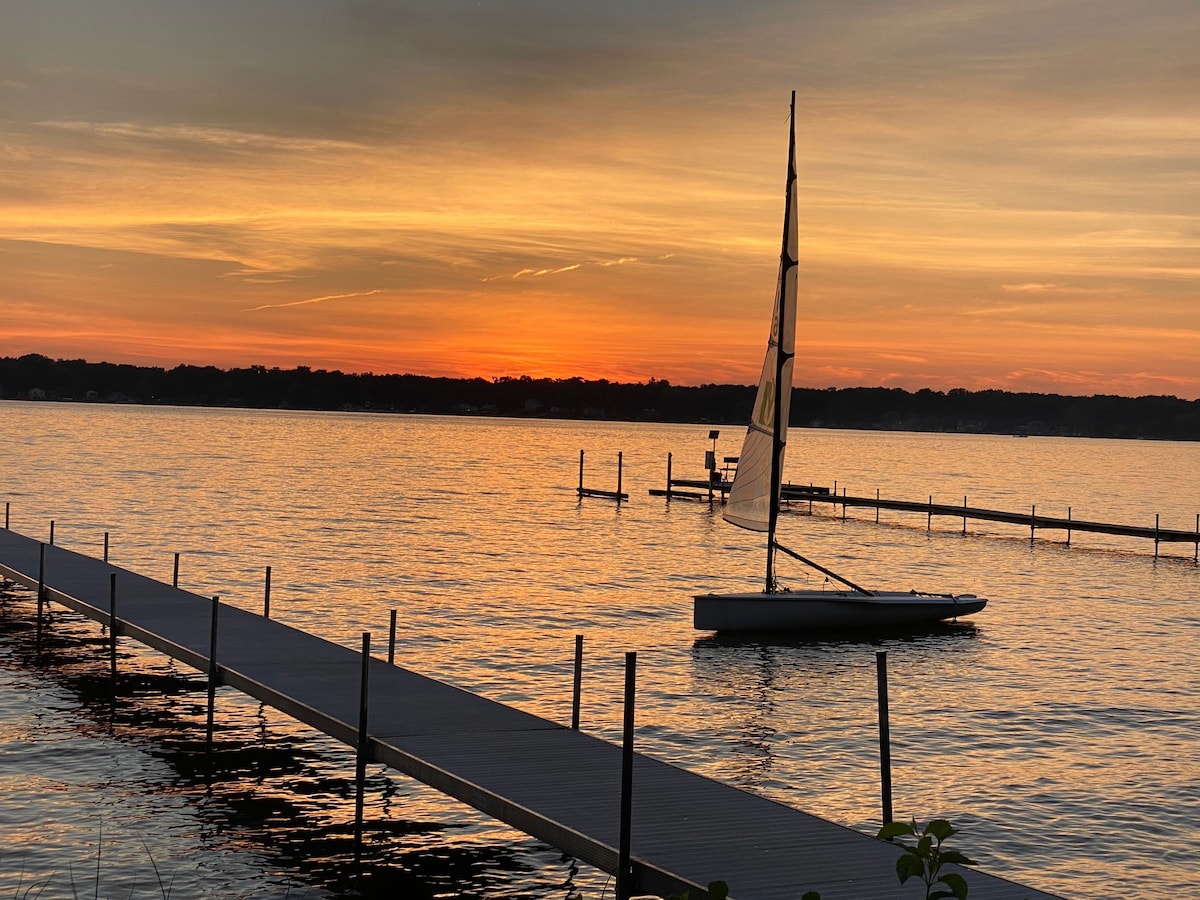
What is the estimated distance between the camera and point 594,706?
30328 mm

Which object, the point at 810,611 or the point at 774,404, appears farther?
the point at 810,611

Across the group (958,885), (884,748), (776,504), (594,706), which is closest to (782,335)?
(776,504)

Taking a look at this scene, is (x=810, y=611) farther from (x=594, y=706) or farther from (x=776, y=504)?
(x=594, y=706)

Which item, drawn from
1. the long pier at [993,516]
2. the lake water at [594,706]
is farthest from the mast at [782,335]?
the long pier at [993,516]

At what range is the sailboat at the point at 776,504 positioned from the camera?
3959 cm

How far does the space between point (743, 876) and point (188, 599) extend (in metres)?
22.1

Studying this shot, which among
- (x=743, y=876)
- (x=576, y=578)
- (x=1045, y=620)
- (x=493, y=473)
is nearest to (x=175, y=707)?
(x=743, y=876)

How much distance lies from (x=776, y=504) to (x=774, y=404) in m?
3.22

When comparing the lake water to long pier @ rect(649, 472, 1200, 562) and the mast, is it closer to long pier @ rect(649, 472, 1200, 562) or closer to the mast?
long pier @ rect(649, 472, 1200, 562)

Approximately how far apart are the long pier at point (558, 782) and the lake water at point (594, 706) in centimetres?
167

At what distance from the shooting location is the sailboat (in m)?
39.6

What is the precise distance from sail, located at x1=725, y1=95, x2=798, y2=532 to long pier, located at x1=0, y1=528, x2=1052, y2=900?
56.0 ft

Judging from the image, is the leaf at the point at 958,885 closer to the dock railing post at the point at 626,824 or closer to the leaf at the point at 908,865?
the leaf at the point at 908,865

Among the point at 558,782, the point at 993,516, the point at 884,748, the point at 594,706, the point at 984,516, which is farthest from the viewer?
the point at 984,516
